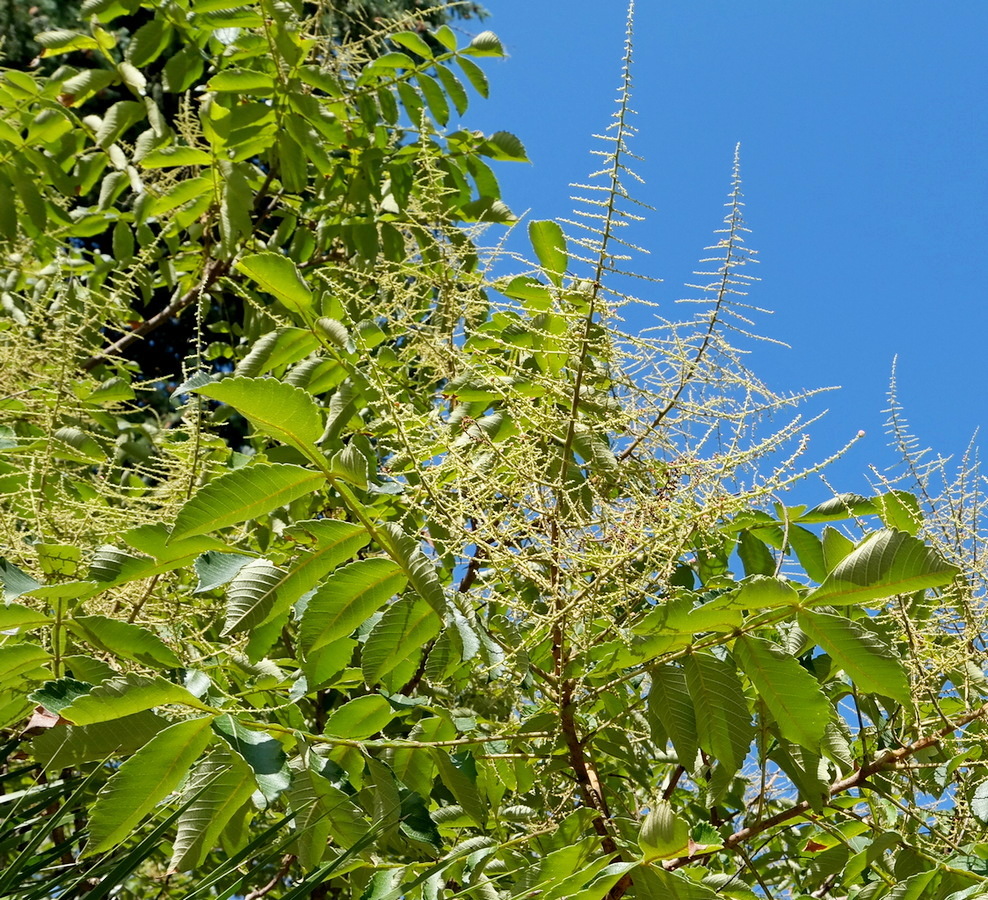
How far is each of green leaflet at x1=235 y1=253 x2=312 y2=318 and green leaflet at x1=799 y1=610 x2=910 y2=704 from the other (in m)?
1.08

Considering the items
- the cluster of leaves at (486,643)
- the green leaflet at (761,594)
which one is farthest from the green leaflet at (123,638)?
the green leaflet at (761,594)

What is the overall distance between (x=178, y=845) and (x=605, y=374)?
36.9 inches

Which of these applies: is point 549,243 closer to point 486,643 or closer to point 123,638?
point 486,643

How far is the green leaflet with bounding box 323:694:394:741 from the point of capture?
1632mm

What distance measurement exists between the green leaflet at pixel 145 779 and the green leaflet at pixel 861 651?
2.60 ft

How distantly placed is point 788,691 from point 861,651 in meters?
0.11

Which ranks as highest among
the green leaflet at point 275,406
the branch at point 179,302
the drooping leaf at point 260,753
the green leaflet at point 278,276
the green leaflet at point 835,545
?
the branch at point 179,302

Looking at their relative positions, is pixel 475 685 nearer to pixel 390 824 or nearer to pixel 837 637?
pixel 390 824

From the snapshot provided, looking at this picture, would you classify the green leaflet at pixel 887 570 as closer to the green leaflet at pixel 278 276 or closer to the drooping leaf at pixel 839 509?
the drooping leaf at pixel 839 509

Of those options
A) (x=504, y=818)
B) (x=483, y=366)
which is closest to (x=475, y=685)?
(x=504, y=818)

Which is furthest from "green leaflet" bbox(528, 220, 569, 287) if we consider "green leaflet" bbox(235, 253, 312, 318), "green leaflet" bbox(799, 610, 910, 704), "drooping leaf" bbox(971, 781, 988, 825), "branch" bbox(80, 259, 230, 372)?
"branch" bbox(80, 259, 230, 372)

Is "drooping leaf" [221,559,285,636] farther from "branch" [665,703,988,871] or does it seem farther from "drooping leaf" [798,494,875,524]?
"drooping leaf" [798,494,875,524]

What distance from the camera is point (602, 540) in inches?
57.2

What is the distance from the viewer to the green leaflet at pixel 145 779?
4.35 feet
